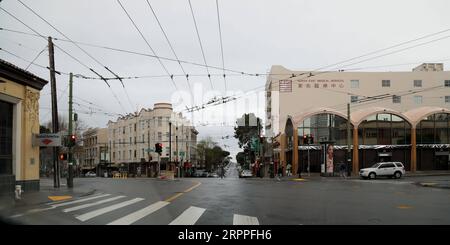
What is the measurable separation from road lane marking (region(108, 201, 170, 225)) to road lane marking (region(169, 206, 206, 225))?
113 centimetres

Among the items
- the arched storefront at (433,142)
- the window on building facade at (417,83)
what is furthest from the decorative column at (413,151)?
the window on building facade at (417,83)

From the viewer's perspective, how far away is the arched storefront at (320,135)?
2188 inches

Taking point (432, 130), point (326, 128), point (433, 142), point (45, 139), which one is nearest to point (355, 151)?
point (326, 128)

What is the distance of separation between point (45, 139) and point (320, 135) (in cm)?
3768

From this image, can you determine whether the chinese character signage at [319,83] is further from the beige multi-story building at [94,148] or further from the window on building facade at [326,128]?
the beige multi-story building at [94,148]

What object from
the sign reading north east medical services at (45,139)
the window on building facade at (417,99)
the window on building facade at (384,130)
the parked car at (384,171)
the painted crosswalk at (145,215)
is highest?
the window on building facade at (417,99)

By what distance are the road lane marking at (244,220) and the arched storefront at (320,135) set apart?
42877 mm

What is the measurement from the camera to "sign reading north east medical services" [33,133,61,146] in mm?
25562

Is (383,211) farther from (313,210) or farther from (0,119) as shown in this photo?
(0,119)

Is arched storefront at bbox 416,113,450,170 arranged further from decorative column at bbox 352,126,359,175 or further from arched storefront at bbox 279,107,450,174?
decorative column at bbox 352,126,359,175

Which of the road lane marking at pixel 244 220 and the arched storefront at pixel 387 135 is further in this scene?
the arched storefront at pixel 387 135

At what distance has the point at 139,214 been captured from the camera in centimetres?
1395
